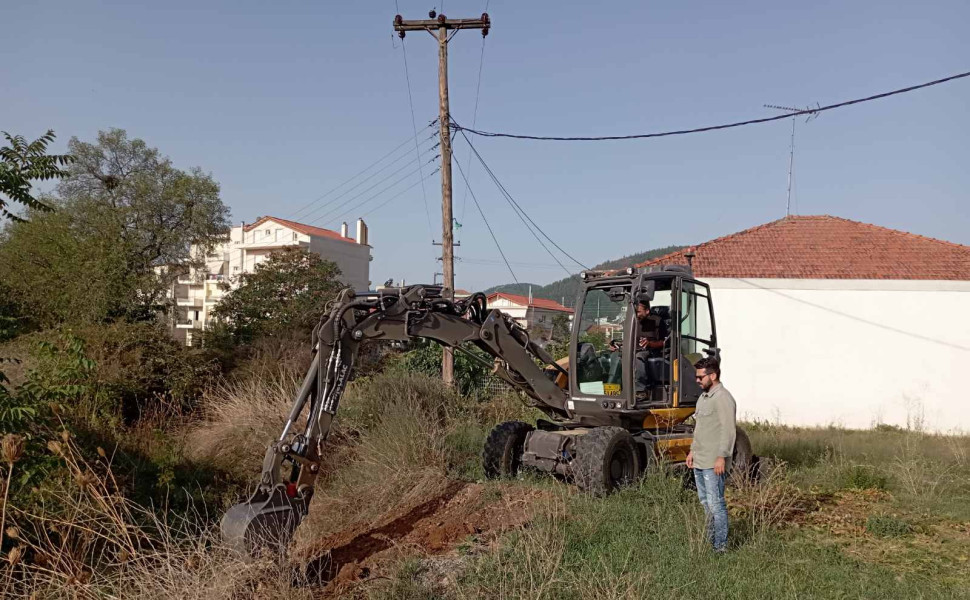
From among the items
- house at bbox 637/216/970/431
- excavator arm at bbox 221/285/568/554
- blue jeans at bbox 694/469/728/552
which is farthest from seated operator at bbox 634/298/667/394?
house at bbox 637/216/970/431

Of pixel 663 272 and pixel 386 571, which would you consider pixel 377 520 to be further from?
pixel 663 272

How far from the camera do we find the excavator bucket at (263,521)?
6.13 meters

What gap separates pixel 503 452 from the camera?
9.94 metres

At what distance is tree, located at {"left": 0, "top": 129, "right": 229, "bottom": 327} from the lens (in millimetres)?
18750

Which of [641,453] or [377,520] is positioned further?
[641,453]

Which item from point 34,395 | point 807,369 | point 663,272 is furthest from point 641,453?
point 807,369

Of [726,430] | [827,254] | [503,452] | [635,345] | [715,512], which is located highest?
[827,254]

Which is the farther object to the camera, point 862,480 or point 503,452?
point 862,480

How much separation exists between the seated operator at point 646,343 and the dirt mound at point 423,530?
207cm

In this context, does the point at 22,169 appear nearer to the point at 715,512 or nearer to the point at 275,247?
the point at 715,512

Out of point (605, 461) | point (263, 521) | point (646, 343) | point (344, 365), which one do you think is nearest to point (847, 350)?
point (646, 343)

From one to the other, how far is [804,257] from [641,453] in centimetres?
1508

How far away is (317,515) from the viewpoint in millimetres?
9844

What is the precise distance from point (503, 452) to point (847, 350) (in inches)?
560
